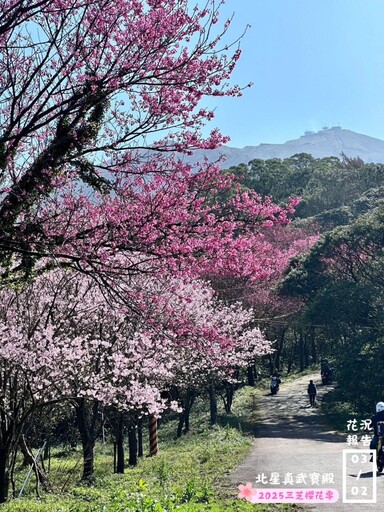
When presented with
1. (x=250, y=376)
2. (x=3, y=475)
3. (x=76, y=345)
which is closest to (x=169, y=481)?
(x=3, y=475)

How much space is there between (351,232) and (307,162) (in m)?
61.0

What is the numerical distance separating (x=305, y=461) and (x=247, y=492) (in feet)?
14.1

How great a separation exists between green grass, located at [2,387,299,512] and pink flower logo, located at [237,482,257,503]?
0.14 metres

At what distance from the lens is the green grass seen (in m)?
8.76

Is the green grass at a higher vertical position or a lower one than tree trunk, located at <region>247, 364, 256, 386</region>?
higher

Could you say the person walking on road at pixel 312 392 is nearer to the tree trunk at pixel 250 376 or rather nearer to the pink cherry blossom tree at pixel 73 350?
the tree trunk at pixel 250 376

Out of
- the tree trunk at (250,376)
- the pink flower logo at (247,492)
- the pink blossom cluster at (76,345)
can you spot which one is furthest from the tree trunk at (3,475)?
the tree trunk at (250,376)

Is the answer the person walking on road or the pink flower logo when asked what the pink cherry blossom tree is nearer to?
the pink flower logo

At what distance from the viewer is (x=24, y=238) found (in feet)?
23.4

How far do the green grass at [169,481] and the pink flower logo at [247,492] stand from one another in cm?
14

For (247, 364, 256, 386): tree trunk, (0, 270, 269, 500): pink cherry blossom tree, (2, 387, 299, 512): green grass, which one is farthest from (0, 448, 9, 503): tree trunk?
(247, 364, 256, 386): tree trunk

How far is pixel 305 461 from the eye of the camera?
547 inches

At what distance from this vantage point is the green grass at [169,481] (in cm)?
876

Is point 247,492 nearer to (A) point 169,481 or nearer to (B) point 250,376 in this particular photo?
(A) point 169,481
